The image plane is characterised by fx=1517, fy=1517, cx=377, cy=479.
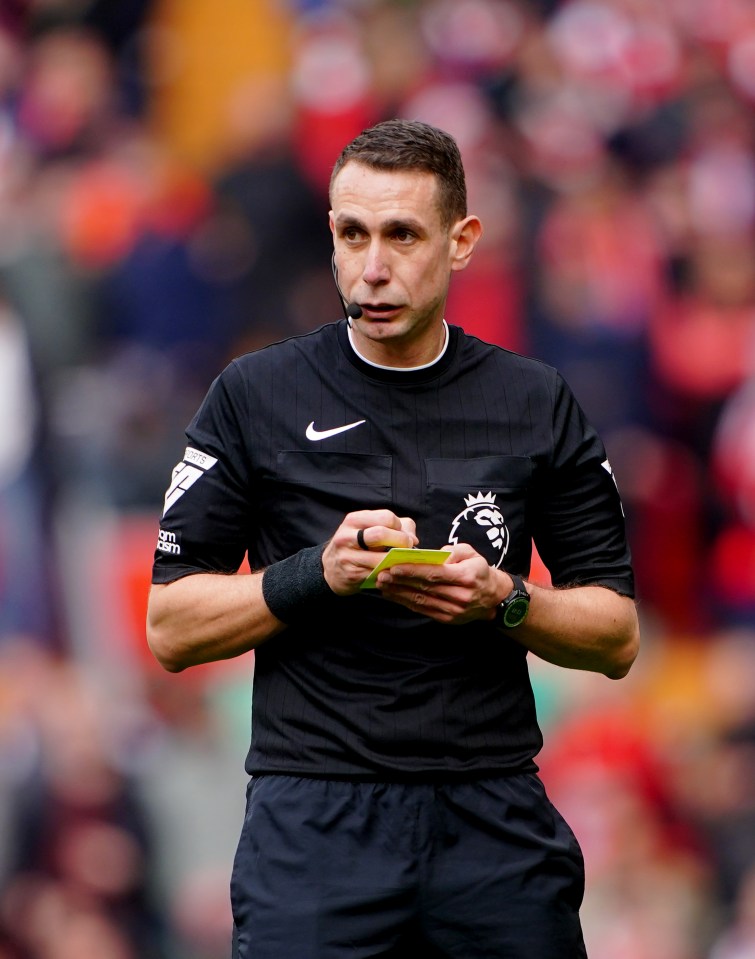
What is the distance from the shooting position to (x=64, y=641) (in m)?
5.74

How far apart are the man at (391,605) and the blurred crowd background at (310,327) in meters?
2.83

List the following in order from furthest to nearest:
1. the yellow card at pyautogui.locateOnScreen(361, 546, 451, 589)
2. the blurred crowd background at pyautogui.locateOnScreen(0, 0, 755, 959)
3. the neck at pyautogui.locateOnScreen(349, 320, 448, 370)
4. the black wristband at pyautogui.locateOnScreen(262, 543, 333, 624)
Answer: the blurred crowd background at pyautogui.locateOnScreen(0, 0, 755, 959), the neck at pyautogui.locateOnScreen(349, 320, 448, 370), the black wristband at pyautogui.locateOnScreen(262, 543, 333, 624), the yellow card at pyautogui.locateOnScreen(361, 546, 451, 589)

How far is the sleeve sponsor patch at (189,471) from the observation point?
8.87ft

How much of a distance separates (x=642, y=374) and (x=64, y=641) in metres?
2.39

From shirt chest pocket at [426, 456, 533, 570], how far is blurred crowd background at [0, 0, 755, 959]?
2.89 m

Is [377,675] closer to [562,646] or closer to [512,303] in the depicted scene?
[562,646]

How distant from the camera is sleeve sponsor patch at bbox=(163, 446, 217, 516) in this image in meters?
2.70

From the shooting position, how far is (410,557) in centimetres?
238

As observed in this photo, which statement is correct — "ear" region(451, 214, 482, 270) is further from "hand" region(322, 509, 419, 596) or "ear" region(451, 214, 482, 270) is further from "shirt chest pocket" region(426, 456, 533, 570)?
"hand" region(322, 509, 419, 596)

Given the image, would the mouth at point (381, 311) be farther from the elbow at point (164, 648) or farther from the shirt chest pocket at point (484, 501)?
the elbow at point (164, 648)

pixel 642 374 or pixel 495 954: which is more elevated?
pixel 642 374

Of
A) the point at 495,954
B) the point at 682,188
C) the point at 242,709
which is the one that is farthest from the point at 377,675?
the point at 682,188

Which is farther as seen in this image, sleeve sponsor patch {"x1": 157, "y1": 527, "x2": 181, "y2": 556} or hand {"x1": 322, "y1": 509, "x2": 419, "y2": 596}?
sleeve sponsor patch {"x1": 157, "y1": 527, "x2": 181, "y2": 556}

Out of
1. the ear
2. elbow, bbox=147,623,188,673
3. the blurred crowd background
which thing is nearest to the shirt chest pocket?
the ear
